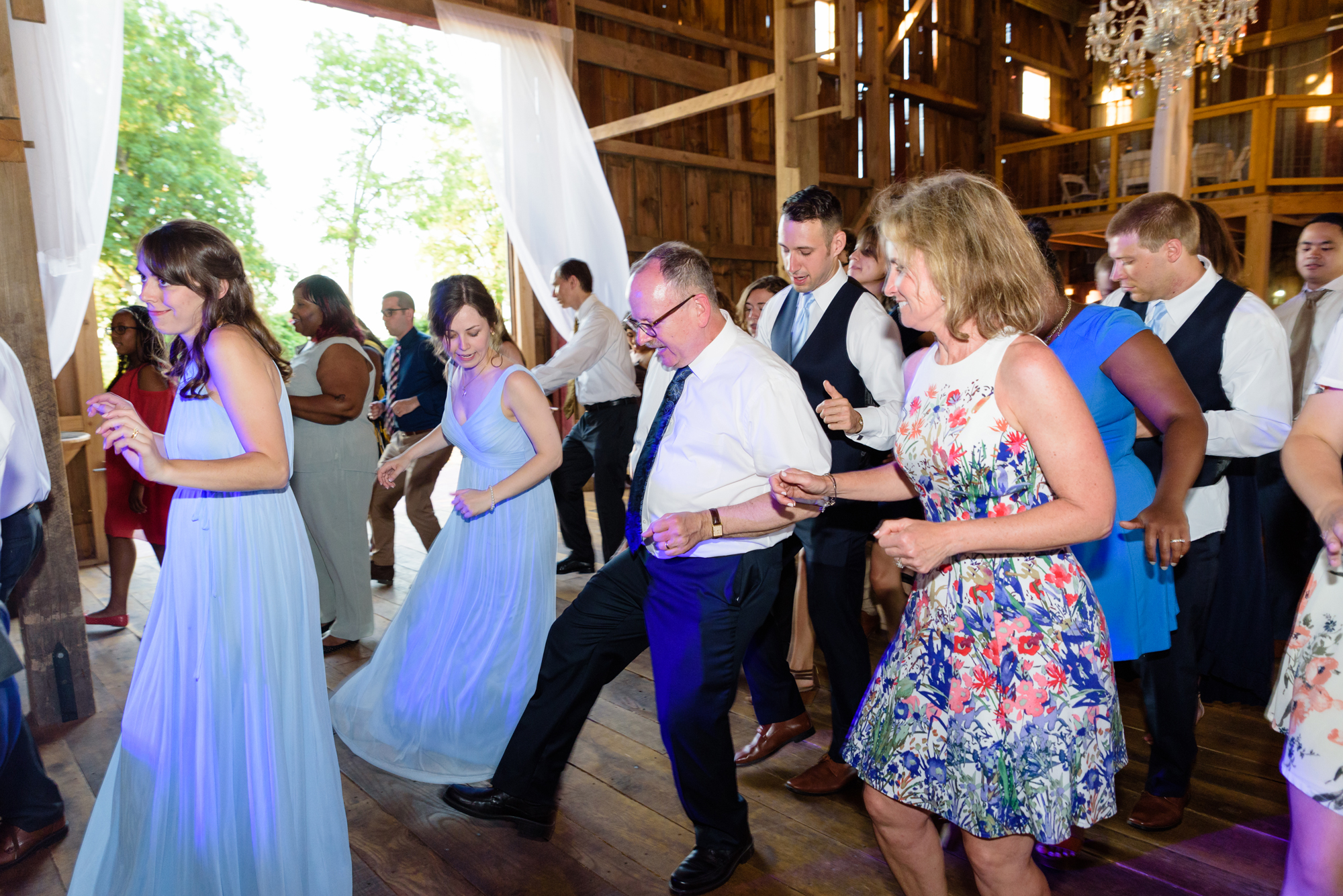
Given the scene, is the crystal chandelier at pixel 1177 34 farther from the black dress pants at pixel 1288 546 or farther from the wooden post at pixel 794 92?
the black dress pants at pixel 1288 546

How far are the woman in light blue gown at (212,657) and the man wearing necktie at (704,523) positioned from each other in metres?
0.74

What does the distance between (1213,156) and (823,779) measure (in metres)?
10.4

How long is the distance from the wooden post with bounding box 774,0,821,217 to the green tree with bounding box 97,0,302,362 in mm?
6909

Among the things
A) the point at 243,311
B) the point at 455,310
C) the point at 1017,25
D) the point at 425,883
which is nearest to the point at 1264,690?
the point at 425,883

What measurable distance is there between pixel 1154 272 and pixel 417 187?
501 inches

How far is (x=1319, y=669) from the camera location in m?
1.26

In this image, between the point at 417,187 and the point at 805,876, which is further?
the point at 417,187

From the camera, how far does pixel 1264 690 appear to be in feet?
9.94

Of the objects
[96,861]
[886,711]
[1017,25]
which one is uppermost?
[1017,25]

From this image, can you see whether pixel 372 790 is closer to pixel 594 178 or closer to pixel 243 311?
pixel 243 311

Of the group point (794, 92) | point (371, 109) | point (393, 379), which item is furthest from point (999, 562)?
point (371, 109)

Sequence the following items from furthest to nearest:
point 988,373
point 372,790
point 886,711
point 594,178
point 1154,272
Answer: point 594,178 < point 372,790 < point 1154,272 < point 886,711 < point 988,373

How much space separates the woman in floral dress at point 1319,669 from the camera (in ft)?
4.04

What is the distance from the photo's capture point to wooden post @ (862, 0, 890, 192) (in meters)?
10.5
